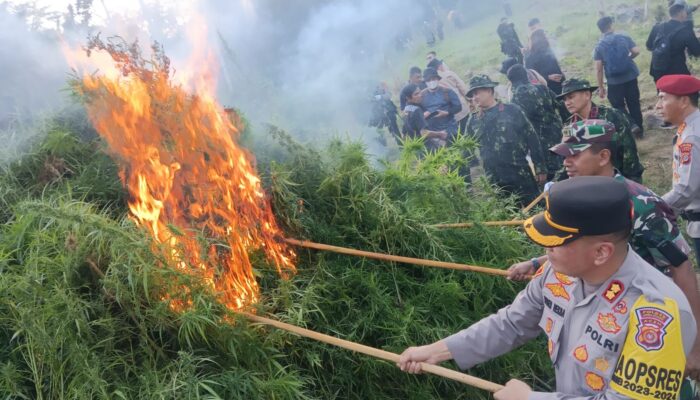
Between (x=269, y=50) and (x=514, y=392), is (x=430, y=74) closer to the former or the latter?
(x=269, y=50)

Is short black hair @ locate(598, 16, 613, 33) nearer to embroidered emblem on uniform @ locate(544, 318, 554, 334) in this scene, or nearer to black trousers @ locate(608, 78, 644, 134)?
black trousers @ locate(608, 78, 644, 134)

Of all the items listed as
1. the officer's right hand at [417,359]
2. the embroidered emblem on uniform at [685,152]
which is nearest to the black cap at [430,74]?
the embroidered emblem on uniform at [685,152]

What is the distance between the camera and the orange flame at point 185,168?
13.0 feet

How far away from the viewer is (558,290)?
248 cm

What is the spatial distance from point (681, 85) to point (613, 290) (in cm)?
311

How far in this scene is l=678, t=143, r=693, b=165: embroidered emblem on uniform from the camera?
426 centimetres

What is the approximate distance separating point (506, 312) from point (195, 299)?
1905mm

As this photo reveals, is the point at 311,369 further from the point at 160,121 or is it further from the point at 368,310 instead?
the point at 160,121

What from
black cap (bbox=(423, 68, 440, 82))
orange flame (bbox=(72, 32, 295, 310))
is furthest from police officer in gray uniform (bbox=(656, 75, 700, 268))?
black cap (bbox=(423, 68, 440, 82))

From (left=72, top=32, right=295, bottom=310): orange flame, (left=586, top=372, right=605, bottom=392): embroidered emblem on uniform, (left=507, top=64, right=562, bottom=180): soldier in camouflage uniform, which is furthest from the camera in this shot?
(left=507, top=64, right=562, bottom=180): soldier in camouflage uniform

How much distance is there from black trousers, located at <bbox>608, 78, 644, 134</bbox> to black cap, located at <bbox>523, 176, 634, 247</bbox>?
8766mm

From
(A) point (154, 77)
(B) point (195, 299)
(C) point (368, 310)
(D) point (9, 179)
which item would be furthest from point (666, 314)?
(D) point (9, 179)

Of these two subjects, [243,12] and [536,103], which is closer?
[536,103]

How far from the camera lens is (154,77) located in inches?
183
